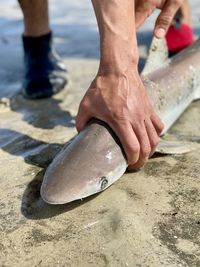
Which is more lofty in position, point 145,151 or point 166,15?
point 166,15

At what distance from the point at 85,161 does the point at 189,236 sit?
1.81 ft

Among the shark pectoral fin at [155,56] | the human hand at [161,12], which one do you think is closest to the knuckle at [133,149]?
the human hand at [161,12]

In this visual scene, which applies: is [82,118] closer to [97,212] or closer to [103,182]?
[103,182]

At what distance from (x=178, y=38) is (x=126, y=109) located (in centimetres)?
219

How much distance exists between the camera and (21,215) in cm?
218

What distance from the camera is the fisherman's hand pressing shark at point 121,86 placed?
2229 millimetres

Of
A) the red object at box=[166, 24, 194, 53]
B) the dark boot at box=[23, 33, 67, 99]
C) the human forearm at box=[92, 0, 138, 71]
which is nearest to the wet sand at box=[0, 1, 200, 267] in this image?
the dark boot at box=[23, 33, 67, 99]

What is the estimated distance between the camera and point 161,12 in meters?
2.88

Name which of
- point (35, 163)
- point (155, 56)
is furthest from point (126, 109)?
point (155, 56)

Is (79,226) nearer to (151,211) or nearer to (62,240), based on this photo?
(62,240)

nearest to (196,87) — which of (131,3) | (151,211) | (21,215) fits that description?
(131,3)

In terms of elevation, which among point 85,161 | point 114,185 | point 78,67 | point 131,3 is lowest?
point 78,67

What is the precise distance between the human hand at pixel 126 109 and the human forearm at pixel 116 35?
46 mm

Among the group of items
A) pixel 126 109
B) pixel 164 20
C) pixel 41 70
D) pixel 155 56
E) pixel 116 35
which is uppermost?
Answer: pixel 116 35
